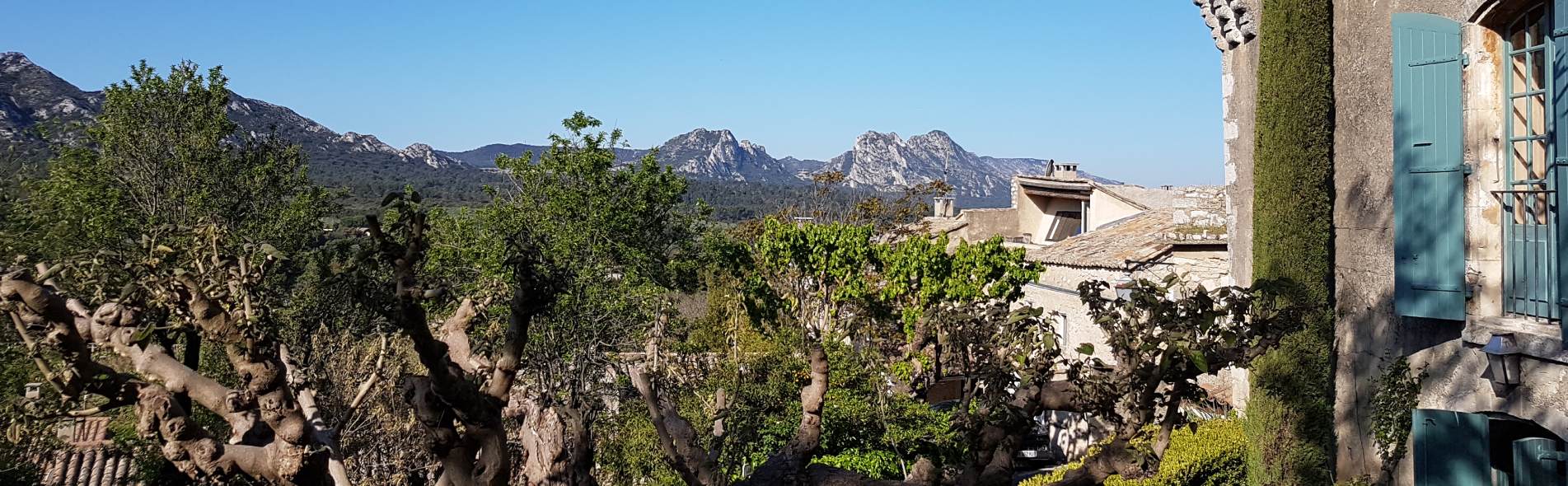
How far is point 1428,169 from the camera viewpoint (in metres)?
7.75

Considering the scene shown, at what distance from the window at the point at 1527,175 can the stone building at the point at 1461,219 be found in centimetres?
1

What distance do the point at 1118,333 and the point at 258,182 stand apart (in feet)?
67.3

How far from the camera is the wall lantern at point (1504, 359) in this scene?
705cm

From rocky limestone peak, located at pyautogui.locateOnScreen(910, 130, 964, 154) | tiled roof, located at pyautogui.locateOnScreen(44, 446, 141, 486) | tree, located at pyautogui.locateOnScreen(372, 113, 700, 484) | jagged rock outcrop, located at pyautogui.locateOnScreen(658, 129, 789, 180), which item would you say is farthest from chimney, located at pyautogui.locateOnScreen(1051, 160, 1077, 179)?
rocky limestone peak, located at pyautogui.locateOnScreen(910, 130, 964, 154)

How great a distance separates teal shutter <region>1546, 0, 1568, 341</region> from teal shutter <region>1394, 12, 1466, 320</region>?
1.03 metres

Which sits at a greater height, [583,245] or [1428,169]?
[1428,169]

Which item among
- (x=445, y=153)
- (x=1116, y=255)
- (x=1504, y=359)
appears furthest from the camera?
(x=445, y=153)

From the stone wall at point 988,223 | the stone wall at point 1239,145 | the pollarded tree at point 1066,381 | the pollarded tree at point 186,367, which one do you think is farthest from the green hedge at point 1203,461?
the stone wall at point 988,223

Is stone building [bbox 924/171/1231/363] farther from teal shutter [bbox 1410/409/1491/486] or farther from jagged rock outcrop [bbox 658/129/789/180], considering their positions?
jagged rock outcrop [bbox 658/129/789/180]

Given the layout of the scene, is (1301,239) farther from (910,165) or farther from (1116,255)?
(910,165)

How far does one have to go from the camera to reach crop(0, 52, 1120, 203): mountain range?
150 feet

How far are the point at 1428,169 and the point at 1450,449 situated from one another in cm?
246

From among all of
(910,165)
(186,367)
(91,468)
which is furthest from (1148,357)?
(910,165)

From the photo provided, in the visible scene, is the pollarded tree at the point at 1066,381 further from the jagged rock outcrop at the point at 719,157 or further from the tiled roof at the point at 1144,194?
the jagged rock outcrop at the point at 719,157
